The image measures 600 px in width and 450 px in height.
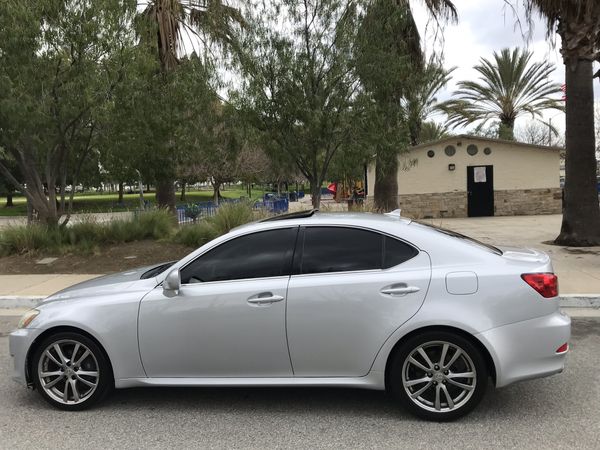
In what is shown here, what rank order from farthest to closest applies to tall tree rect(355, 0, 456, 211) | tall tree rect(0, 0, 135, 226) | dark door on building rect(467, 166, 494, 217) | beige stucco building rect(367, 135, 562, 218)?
1. dark door on building rect(467, 166, 494, 217)
2. beige stucco building rect(367, 135, 562, 218)
3. tall tree rect(355, 0, 456, 211)
4. tall tree rect(0, 0, 135, 226)

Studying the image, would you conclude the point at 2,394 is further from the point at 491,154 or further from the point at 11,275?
the point at 491,154

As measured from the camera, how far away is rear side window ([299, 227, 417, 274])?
3.97m

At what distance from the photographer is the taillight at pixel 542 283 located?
379 cm

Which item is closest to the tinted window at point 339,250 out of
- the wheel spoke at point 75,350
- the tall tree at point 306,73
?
the wheel spoke at point 75,350

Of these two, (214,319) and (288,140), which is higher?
(288,140)

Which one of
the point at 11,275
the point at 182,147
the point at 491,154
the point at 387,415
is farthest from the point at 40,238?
the point at 491,154

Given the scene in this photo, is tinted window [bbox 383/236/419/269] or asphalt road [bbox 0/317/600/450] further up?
tinted window [bbox 383/236/419/269]

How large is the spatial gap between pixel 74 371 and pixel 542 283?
3.52 metres

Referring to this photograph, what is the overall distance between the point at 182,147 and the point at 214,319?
9.13m

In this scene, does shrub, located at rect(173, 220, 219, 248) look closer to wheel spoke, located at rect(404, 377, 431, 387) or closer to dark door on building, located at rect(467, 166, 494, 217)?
wheel spoke, located at rect(404, 377, 431, 387)

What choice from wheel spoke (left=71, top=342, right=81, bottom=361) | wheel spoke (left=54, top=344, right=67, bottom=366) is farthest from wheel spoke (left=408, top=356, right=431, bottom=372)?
wheel spoke (left=54, top=344, right=67, bottom=366)

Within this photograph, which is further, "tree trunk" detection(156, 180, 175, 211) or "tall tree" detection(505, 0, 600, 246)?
"tree trunk" detection(156, 180, 175, 211)

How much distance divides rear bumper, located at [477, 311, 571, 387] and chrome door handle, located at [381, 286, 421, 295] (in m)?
0.53

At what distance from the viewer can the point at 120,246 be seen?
1190 centimetres
